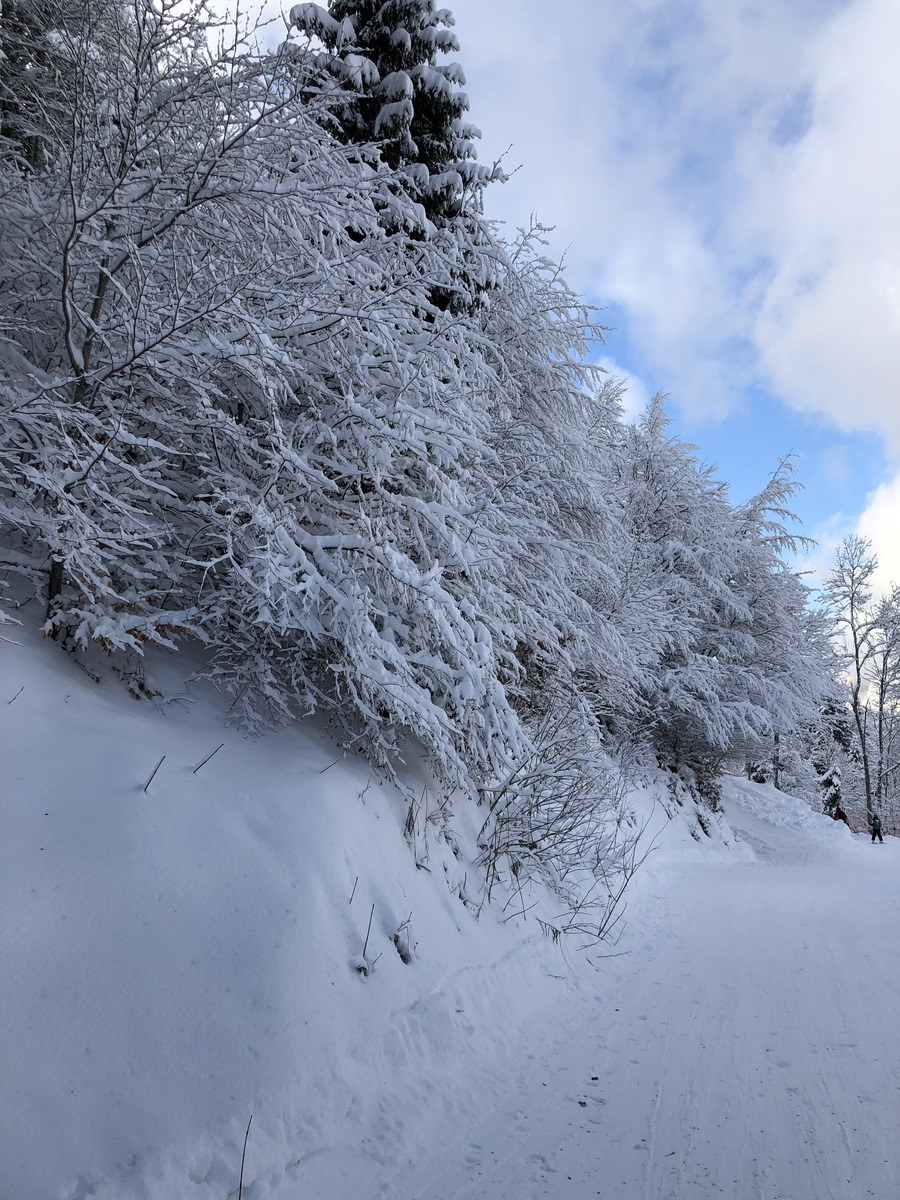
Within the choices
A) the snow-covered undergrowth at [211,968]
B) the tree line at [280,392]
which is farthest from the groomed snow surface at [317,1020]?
the tree line at [280,392]

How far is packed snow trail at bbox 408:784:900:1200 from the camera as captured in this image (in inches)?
120

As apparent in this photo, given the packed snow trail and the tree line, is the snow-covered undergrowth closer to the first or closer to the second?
the packed snow trail

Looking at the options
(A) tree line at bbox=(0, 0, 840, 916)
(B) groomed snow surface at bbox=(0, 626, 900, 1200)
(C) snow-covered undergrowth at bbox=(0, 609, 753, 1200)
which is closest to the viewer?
(C) snow-covered undergrowth at bbox=(0, 609, 753, 1200)

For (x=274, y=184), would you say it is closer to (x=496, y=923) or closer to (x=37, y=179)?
(x=37, y=179)

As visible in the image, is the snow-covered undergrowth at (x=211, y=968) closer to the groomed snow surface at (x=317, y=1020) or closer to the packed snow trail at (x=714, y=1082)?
the groomed snow surface at (x=317, y=1020)

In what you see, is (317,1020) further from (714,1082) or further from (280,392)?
(280,392)

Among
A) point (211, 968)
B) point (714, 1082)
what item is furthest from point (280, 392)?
point (714, 1082)

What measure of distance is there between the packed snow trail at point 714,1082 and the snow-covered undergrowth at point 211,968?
1.28ft

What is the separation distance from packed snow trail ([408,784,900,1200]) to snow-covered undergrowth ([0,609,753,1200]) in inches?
15.3

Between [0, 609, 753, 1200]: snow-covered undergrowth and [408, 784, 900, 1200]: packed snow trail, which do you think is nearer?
[0, 609, 753, 1200]: snow-covered undergrowth

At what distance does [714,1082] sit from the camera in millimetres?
3883

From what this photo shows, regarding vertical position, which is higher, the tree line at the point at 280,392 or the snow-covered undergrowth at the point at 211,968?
the tree line at the point at 280,392

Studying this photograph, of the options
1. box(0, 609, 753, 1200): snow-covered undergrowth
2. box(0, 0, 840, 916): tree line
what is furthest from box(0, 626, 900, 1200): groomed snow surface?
box(0, 0, 840, 916): tree line

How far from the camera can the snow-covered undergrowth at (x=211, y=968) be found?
8.63ft
